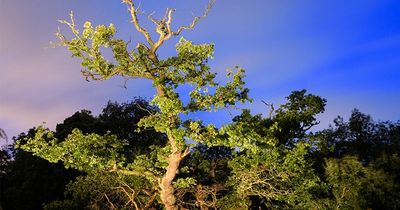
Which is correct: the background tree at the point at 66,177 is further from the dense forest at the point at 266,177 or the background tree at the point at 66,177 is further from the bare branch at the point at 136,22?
the bare branch at the point at 136,22

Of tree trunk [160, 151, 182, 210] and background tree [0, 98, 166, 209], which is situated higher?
background tree [0, 98, 166, 209]

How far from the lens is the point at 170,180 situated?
17234mm

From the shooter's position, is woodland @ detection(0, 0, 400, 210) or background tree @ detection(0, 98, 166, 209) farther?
background tree @ detection(0, 98, 166, 209)

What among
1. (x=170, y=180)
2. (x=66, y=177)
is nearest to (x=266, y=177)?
(x=170, y=180)

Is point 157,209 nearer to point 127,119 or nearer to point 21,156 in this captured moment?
point 21,156

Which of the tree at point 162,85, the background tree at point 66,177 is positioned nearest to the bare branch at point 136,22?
the tree at point 162,85

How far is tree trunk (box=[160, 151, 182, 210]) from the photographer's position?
16.3 meters

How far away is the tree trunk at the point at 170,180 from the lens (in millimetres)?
16333

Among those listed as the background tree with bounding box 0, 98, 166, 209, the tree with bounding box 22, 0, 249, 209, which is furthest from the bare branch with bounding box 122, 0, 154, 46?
the background tree with bounding box 0, 98, 166, 209

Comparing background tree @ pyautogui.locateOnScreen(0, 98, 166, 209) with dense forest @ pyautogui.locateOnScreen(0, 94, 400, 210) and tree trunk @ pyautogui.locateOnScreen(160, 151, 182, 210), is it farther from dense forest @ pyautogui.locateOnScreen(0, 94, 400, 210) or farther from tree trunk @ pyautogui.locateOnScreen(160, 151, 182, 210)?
tree trunk @ pyautogui.locateOnScreen(160, 151, 182, 210)

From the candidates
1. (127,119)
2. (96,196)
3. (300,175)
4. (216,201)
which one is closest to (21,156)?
(127,119)

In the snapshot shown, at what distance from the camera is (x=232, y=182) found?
20.6 meters

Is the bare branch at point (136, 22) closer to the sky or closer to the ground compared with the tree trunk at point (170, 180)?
closer to the sky

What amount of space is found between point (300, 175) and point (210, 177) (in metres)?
5.78
